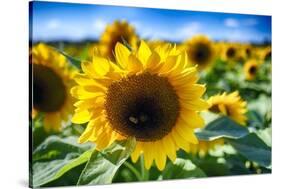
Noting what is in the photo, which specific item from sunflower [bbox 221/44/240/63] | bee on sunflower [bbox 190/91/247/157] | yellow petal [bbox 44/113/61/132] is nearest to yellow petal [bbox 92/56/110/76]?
yellow petal [bbox 44/113/61/132]

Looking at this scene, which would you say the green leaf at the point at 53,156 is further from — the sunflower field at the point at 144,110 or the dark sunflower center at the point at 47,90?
the dark sunflower center at the point at 47,90

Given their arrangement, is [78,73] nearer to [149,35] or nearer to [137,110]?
[137,110]

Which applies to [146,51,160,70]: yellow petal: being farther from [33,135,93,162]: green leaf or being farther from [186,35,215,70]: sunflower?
[186,35,215,70]: sunflower

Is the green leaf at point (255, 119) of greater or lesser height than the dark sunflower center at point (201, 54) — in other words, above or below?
below

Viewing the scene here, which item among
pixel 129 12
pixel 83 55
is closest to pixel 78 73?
pixel 83 55

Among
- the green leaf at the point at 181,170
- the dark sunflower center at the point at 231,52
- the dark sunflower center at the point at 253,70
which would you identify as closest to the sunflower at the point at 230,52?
the dark sunflower center at the point at 231,52

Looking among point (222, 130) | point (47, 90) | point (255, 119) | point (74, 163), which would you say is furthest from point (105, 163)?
point (255, 119)
